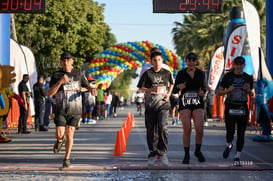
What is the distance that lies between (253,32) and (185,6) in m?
2.97

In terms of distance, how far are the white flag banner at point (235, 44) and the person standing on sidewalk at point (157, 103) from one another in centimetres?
1282

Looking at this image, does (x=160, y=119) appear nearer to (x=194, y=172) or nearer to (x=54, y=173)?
(x=194, y=172)

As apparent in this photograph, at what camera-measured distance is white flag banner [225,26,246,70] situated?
2375 cm

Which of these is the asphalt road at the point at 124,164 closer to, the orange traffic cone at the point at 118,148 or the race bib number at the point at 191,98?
the orange traffic cone at the point at 118,148

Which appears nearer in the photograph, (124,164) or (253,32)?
(124,164)

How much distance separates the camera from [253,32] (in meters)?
17.1

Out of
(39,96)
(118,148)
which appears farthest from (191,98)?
(39,96)

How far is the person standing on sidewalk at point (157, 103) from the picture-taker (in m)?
10.9

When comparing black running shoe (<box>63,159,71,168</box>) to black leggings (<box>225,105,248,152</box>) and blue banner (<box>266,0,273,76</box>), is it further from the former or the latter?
blue banner (<box>266,0,273,76</box>)

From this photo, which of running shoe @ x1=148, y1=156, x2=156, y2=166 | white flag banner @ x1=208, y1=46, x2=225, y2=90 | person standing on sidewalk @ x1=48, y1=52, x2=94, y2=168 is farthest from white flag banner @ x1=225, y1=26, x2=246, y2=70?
person standing on sidewalk @ x1=48, y1=52, x2=94, y2=168

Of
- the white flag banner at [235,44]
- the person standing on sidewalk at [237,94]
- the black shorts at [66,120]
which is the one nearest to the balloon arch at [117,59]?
the white flag banner at [235,44]

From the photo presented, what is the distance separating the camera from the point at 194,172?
32.4 ft

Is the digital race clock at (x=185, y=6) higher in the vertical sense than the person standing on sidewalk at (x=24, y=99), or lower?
higher

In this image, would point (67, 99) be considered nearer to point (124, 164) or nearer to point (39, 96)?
point (124, 164)
